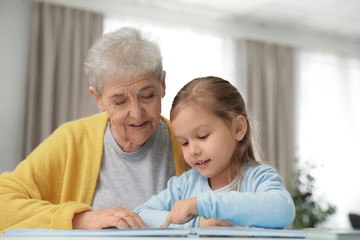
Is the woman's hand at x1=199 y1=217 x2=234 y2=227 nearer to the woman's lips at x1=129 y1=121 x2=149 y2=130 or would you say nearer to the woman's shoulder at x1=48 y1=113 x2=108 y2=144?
the woman's lips at x1=129 y1=121 x2=149 y2=130

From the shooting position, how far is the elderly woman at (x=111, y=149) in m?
1.44

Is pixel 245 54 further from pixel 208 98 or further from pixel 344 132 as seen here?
pixel 208 98

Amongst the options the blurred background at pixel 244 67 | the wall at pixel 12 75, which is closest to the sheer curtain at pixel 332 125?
the blurred background at pixel 244 67

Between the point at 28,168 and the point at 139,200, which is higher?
the point at 28,168

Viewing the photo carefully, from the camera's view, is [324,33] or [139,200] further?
[324,33]

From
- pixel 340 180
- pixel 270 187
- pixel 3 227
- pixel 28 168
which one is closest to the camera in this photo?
pixel 270 187

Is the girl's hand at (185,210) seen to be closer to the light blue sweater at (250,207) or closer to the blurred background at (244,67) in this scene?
the light blue sweater at (250,207)

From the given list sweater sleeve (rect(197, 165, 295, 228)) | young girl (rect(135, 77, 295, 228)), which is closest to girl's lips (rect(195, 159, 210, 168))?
young girl (rect(135, 77, 295, 228))

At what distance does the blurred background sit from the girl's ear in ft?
10.6

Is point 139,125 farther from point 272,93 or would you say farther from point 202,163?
point 272,93

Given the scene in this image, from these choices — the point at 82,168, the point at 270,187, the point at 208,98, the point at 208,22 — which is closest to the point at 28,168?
the point at 82,168

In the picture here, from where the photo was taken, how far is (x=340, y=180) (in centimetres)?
669

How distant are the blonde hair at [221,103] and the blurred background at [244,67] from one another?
320cm

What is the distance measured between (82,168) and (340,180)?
5.92 m
